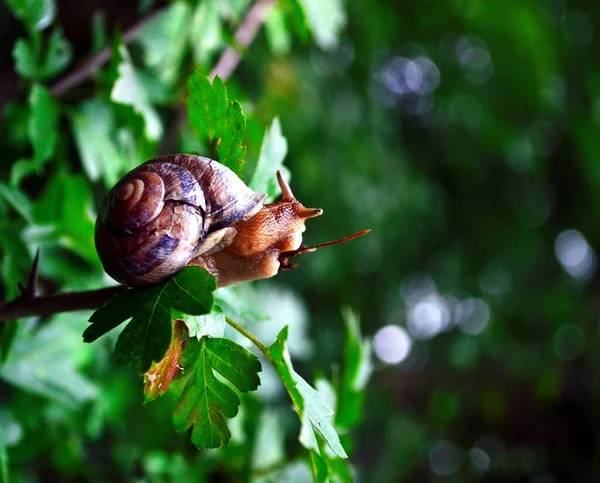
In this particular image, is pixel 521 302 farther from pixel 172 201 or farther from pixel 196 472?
pixel 172 201

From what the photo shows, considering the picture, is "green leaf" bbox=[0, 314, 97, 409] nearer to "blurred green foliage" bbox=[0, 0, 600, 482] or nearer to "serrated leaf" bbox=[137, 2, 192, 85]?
"blurred green foliage" bbox=[0, 0, 600, 482]

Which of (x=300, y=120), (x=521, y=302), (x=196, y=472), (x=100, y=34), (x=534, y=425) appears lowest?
(x=534, y=425)

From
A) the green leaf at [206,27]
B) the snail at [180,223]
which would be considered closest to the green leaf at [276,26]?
the green leaf at [206,27]

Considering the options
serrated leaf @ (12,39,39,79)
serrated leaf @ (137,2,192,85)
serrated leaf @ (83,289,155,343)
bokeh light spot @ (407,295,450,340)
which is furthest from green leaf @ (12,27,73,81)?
bokeh light spot @ (407,295,450,340)

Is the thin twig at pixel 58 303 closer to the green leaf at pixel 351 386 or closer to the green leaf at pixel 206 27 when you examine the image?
the green leaf at pixel 351 386

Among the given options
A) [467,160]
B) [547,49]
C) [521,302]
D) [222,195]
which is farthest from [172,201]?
[521,302]
